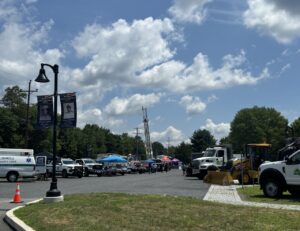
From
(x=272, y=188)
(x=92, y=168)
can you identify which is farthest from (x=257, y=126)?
(x=272, y=188)

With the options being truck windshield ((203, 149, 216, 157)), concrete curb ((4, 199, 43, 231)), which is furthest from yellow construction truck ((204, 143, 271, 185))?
concrete curb ((4, 199, 43, 231))

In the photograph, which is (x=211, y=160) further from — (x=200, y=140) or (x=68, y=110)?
(x=200, y=140)

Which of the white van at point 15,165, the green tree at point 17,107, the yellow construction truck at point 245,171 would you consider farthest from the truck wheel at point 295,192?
the green tree at point 17,107

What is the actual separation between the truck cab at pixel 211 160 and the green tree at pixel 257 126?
8375 cm

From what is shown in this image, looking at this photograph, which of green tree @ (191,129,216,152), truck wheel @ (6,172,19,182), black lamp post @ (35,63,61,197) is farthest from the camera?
green tree @ (191,129,216,152)

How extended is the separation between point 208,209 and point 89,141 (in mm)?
123879

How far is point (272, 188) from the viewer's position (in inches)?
738

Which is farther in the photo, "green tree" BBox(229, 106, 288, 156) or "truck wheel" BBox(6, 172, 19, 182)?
"green tree" BBox(229, 106, 288, 156)

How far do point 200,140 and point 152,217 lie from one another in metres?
133

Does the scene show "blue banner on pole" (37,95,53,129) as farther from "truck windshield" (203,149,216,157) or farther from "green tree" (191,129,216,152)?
"green tree" (191,129,216,152)

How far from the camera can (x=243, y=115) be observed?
131 m

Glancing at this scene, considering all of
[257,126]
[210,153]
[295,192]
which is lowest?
[295,192]

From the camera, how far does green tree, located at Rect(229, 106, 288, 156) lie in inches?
4970

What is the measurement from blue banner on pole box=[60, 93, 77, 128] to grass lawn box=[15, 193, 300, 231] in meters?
4.09
